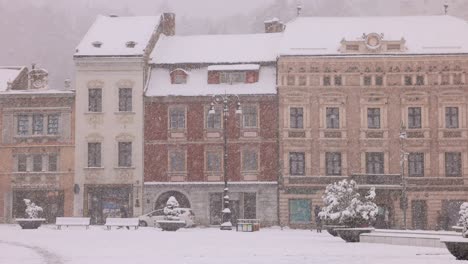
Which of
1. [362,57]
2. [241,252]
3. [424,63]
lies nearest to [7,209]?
[362,57]

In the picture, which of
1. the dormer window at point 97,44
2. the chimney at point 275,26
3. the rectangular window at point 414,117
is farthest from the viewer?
the chimney at point 275,26

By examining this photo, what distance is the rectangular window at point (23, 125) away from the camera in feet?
178

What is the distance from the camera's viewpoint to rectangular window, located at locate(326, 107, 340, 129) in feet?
174

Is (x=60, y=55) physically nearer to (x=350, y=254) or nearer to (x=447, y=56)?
(x=447, y=56)

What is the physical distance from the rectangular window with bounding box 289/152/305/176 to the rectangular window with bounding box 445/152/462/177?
31.2ft

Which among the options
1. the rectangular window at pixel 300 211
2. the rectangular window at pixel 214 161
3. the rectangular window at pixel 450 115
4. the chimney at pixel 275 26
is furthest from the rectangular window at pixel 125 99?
the rectangular window at pixel 450 115

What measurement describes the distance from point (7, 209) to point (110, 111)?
9.72 m

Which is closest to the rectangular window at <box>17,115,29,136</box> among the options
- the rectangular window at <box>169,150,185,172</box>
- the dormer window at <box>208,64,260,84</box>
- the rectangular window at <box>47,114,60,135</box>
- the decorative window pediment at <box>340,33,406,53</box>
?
the rectangular window at <box>47,114,60,135</box>

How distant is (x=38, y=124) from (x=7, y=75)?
225 inches

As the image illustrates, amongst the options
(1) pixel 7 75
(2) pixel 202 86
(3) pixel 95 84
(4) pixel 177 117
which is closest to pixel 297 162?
(2) pixel 202 86

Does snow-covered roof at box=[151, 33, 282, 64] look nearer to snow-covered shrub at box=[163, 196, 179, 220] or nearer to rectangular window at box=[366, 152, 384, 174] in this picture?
rectangular window at box=[366, 152, 384, 174]

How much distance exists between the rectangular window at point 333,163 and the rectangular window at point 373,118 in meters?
2.99

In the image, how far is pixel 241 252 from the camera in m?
23.7

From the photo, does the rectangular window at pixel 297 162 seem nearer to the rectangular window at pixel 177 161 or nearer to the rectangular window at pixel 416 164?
the rectangular window at pixel 416 164
